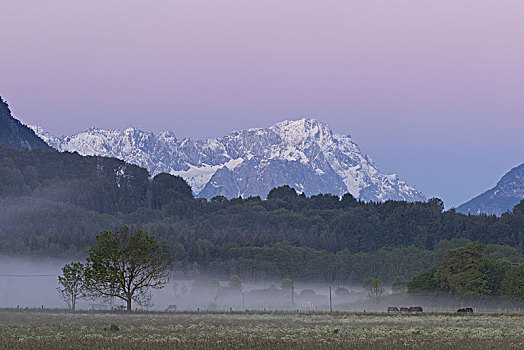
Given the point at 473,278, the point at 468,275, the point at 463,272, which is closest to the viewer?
the point at 473,278

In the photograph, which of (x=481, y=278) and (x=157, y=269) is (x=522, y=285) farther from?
(x=157, y=269)

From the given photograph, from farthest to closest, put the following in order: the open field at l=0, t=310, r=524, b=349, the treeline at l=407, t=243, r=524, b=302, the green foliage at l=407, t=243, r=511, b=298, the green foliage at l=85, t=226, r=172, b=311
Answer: the green foliage at l=407, t=243, r=511, b=298, the treeline at l=407, t=243, r=524, b=302, the green foliage at l=85, t=226, r=172, b=311, the open field at l=0, t=310, r=524, b=349

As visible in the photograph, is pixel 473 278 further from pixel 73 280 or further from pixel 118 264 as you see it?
pixel 118 264

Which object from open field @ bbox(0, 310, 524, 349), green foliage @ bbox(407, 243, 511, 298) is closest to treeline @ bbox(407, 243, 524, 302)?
green foliage @ bbox(407, 243, 511, 298)

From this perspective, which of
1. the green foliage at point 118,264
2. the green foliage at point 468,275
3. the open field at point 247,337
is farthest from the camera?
the green foliage at point 468,275

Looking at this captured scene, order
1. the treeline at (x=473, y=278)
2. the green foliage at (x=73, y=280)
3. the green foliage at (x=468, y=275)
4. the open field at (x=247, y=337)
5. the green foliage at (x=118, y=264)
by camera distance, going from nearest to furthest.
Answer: the open field at (x=247, y=337) < the green foliage at (x=118, y=264) < the green foliage at (x=73, y=280) < the treeline at (x=473, y=278) < the green foliage at (x=468, y=275)

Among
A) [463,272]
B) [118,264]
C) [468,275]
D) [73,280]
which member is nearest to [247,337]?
[118,264]

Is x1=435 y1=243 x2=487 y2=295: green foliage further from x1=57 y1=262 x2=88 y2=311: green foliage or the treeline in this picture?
x1=57 y1=262 x2=88 y2=311: green foliage

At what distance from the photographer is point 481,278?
18412cm

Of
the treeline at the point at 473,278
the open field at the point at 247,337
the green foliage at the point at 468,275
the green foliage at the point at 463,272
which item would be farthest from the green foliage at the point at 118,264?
the treeline at the point at 473,278

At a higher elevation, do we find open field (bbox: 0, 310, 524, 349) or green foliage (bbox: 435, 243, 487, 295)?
green foliage (bbox: 435, 243, 487, 295)

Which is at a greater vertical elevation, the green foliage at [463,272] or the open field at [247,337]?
the green foliage at [463,272]

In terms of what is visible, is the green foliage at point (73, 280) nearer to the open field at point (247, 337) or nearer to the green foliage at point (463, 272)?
the open field at point (247, 337)

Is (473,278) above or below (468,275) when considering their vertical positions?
below
